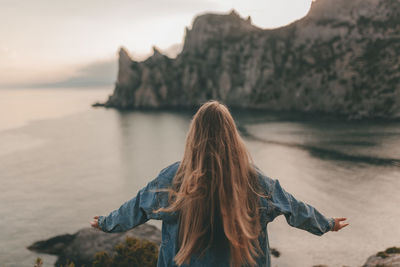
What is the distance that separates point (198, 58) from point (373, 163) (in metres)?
128

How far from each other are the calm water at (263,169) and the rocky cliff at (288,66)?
82.0 ft

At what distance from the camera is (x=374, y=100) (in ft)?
343

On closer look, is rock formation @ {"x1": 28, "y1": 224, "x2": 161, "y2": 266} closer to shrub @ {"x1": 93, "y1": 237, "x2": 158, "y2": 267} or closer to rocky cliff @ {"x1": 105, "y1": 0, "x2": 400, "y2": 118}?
shrub @ {"x1": 93, "y1": 237, "x2": 158, "y2": 267}

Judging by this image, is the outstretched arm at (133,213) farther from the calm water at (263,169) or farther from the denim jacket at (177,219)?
the calm water at (263,169)

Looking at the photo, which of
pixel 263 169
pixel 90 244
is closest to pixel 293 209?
pixel 90 244

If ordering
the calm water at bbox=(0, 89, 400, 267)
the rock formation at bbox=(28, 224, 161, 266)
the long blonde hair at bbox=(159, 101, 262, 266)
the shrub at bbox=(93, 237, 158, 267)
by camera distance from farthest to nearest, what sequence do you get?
the calm water at bbox=(0, 89, 400, 267) < the rock formation at bbox=(28, 224, 161, 266) < the shrub at bbox=(93, 237, 158, 267) < the long blonde hair at bbox=(159, 101, 262, 266)

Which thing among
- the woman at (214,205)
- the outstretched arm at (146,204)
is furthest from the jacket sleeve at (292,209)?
→ the outstretched arm at (146,204)

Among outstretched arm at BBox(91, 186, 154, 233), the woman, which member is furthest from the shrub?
the woman

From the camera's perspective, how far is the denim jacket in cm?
324

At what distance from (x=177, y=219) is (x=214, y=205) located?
20.9 inches

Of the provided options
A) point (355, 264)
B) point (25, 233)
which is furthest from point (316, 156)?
point (25, 233)

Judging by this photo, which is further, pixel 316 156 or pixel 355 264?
pixel 316 156

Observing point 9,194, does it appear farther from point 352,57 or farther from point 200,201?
point 352,57

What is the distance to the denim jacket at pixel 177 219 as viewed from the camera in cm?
324
